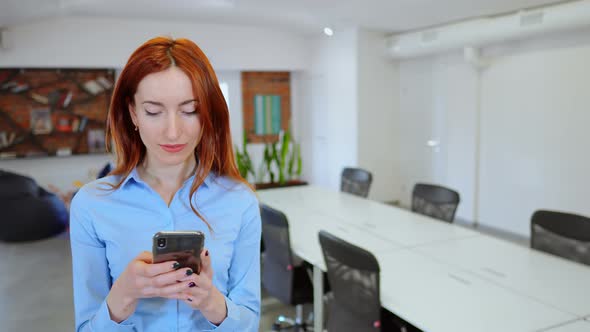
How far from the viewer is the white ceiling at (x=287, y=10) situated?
15.8ft

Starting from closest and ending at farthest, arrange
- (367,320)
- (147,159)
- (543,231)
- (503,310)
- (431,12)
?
(147,159), (503,310), (367,320), (543,231), (431,12)

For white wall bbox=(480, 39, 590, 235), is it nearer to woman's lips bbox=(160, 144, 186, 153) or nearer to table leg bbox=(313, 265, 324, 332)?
table leg bbox=(313, 265, 324, 332)


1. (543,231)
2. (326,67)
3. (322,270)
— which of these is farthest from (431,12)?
(322,270)

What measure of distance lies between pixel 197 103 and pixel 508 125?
535 centimetres

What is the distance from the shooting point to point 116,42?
6.36m

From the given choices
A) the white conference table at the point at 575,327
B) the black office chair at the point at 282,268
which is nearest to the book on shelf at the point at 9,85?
the black office chair at the point at 282,268

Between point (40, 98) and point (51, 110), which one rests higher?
point (40, 98)

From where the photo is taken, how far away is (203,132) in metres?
1.00

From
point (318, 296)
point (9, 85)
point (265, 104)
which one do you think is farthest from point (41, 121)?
point (318, 296)

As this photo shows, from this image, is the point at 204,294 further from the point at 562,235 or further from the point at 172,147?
the point at 562,235

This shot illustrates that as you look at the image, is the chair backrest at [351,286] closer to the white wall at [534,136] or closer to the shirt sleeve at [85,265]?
the shirt sleeve at [85,265]

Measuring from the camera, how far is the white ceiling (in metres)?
4.83

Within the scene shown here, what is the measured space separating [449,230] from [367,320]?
4.10 ft

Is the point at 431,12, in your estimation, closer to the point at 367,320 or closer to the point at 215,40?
the point at 215,40
